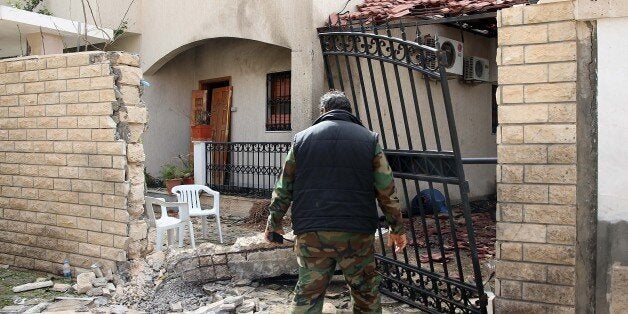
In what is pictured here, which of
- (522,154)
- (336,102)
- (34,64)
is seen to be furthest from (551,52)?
(34,64)

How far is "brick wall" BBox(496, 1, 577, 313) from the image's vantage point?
10.6 feet

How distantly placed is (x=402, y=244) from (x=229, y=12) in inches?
274

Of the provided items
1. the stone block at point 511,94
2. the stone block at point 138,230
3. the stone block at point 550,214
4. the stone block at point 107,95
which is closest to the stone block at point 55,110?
the stone block at point 107,95

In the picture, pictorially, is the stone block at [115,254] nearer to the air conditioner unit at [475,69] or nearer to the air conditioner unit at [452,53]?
the air conditioner unit at [452,53]

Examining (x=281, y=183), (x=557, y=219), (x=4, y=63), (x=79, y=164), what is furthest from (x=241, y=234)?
(x=557, y=219)

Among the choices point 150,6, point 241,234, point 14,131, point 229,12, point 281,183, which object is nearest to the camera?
point 281,183

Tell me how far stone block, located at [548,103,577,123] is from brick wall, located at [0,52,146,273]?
385 centimetres

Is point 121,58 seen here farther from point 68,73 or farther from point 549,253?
point 549,253

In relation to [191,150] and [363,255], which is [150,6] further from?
[363,255]

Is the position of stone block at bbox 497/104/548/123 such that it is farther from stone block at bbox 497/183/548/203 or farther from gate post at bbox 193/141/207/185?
gate post at bbox 193/141/207/185

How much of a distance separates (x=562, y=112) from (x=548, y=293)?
1118 millimetres

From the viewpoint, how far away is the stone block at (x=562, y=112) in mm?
3211

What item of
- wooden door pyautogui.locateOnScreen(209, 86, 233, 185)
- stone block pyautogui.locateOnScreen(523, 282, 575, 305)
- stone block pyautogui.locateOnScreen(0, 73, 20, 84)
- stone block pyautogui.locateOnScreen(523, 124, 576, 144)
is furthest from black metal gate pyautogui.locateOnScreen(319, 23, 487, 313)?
wooden door pyautogui.locateOnScreen(209, 86, 233, 185)

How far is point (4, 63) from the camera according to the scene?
6051 millimetres
